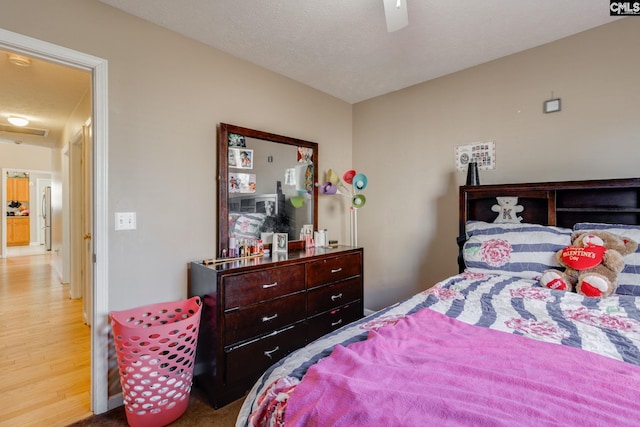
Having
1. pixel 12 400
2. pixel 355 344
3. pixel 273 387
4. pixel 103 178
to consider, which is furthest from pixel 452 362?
pixel 12 400

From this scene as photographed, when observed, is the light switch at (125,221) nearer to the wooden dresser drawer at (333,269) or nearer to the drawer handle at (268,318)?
the drawer handle at (268,318)

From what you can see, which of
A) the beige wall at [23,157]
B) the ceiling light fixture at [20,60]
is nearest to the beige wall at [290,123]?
the ceiling light fixture at [20,60]

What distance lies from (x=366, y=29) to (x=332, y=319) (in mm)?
2214

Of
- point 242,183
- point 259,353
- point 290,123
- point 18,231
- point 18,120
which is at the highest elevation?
point 18,120

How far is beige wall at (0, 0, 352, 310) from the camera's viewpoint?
1.77m

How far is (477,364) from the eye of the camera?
0.88 meters

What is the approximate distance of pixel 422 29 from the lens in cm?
206

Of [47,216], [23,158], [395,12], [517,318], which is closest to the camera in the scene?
[517,318]

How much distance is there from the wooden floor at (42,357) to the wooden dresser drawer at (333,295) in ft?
5.04

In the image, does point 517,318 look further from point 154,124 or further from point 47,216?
point 47,216

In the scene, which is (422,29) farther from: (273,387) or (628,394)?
(273,387)

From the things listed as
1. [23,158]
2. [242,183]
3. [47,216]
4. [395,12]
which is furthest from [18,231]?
[395,12]

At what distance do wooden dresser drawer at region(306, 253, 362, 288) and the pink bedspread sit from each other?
1.37 metres

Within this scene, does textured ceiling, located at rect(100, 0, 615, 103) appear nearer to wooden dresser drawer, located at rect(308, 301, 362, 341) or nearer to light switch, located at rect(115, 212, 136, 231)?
light switch, located at rect(115, 212, 136, 231)
